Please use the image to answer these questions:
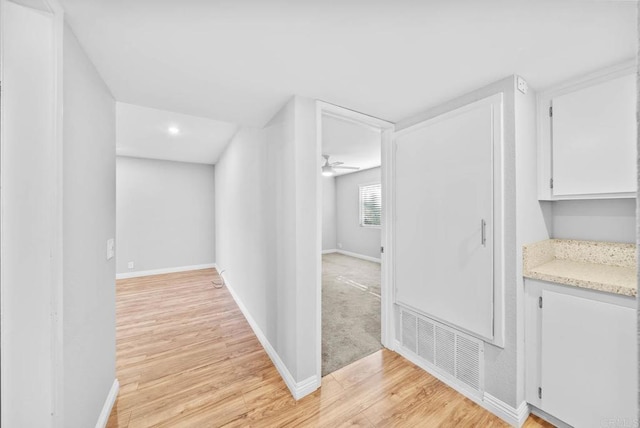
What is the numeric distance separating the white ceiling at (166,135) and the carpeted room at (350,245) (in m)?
1.59

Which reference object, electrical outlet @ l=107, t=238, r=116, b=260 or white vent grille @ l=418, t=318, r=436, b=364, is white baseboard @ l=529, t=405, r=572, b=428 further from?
electrical outlet @ l=107, t=238, r=116, b=260

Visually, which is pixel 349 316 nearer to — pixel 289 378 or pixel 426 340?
pixel 426 340

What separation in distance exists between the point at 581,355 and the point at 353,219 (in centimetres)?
555

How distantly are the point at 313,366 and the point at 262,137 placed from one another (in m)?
2.09

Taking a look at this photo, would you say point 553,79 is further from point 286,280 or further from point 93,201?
point 93,201

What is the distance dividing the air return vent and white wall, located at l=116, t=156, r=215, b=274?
4.85 m

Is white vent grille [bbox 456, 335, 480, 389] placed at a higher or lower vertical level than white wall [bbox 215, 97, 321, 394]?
lower

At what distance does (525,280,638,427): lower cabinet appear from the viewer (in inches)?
46.0

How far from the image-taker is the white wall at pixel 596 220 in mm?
1486

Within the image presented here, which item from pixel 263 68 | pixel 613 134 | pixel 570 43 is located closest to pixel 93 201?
pixel 263 68

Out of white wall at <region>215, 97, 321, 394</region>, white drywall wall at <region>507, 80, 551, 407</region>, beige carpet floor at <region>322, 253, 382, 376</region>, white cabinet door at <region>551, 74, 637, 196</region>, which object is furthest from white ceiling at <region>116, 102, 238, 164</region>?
white cabinet door at <region>551, 74, 637, 196</region>

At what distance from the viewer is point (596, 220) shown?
160 centimetres

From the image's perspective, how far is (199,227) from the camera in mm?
5387

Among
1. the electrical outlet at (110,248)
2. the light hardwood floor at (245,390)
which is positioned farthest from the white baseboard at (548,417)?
the electrical outlet at (110,248)
